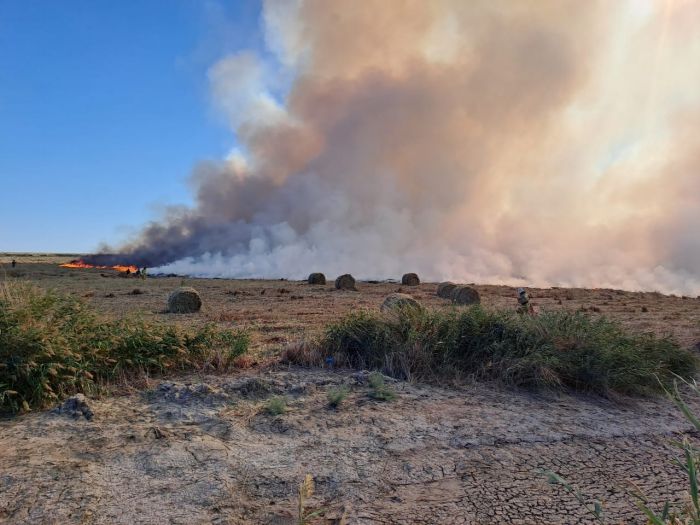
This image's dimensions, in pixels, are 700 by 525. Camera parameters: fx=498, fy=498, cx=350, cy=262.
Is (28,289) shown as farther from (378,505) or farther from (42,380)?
(378,505)

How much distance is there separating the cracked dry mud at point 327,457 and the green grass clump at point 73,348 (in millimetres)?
467

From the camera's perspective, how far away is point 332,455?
555cm

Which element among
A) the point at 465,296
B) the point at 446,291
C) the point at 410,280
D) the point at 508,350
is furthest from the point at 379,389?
the point at 410,280

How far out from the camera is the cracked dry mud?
4469mm

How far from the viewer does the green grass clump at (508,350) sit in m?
8.57

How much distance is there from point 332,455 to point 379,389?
82.2 inches

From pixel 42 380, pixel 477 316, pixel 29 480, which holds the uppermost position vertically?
pixel 477 316

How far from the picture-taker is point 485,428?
6.51 m

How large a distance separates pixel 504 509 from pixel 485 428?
197cm

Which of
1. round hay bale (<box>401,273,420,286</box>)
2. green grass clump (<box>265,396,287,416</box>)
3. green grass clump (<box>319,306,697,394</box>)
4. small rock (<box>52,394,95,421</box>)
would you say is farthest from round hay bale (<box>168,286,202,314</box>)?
round hay bale (<box>401,273,420,286</box>)

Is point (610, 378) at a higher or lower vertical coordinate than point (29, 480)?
higher

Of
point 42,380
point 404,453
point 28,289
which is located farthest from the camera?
point 28,289

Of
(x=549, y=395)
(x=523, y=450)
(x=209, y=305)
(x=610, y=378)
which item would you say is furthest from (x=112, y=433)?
(x=209, y=305)

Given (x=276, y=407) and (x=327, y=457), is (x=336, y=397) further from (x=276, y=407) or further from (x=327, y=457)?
(x=327, y=457)
